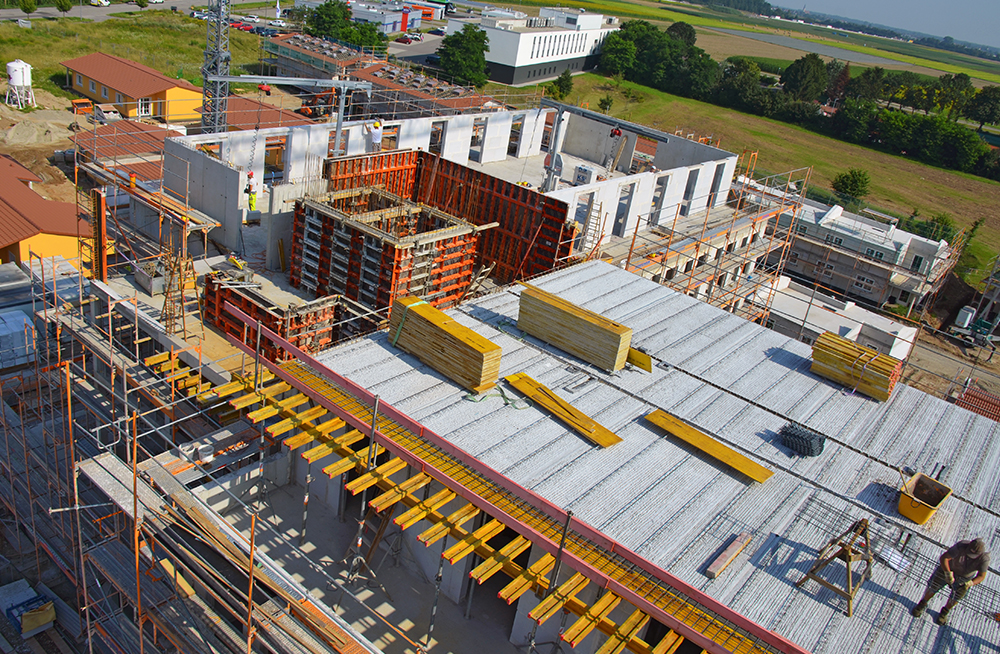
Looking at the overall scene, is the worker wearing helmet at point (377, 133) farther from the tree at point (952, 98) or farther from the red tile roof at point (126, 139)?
the tree at point (952, 98)

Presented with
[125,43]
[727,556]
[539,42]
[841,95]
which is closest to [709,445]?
[727,556]

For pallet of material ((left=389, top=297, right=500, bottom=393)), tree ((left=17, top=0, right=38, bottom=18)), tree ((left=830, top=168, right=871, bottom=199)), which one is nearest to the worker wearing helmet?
pallet of material ((left=389, top=297, right=500, bottom=393))

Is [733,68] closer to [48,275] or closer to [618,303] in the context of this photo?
[618,303]

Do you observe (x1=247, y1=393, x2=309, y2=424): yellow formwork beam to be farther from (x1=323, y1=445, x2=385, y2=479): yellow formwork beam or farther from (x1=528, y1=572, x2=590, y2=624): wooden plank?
(x1=528, y1=572, x2=590, y2=624): wooden plank

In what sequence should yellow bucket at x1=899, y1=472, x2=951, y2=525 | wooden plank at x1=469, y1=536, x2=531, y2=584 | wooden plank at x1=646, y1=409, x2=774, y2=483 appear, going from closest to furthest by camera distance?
1. wooden plank at x1=469, y1=536, x2=531, y2=584
2. yellow bucket at x1=899, y1=472, x2=951, y2=525
3. wooden plank at x1=646, y1=409, x2=774, y2=483

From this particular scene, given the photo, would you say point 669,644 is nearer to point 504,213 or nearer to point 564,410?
point 564,410

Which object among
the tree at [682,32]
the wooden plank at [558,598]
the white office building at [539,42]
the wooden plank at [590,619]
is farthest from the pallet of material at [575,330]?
the tree at [682,32]
